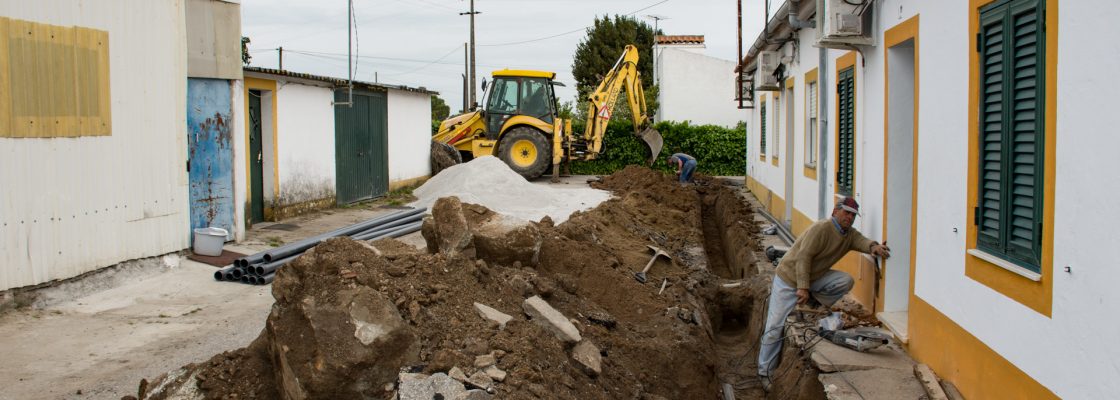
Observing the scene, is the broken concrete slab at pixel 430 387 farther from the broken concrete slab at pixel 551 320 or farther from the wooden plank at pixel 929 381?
the wooden plank at pixel 929 381

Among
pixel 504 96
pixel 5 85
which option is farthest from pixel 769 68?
pixel 5 85

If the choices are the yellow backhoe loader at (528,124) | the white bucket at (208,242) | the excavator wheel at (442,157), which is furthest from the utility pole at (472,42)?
the white bucket at (208,242)

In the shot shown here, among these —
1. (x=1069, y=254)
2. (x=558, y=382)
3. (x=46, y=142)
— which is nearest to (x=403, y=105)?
(x=46, y=142)

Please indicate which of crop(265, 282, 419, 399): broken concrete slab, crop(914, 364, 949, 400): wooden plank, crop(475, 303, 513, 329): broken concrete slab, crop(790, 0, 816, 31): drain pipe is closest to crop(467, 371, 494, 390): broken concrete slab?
crop(265, 282, 419, 399): broken concrete slab

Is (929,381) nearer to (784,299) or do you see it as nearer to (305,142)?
A: (784,299)

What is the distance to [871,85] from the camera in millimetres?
8305

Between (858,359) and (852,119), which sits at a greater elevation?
(852,119)

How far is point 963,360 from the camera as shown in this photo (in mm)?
5777

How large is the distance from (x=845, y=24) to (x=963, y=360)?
3396 millimetres

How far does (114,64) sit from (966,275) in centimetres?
829

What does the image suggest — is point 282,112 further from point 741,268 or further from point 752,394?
point 752,394

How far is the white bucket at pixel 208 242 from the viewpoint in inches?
433

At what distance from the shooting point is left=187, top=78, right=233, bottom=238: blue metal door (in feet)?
39.1

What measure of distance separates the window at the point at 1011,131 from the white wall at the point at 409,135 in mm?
15719
